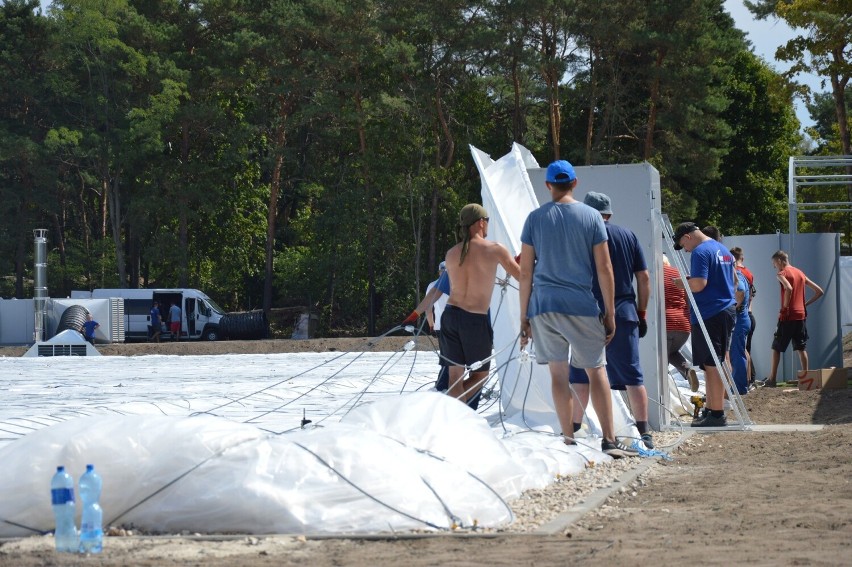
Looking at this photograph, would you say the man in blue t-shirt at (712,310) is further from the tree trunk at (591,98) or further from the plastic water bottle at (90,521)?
the tree trunk at (591,98)

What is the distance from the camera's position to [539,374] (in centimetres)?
827

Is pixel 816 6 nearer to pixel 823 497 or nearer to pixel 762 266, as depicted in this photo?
pixel 762 266

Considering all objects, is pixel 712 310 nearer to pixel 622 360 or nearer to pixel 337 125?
pixel 622 360

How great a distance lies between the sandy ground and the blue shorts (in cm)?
71

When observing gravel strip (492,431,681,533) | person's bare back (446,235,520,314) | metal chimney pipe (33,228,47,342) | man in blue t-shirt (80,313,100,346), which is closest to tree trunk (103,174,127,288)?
metal chimney pipe (33,228,47,342)

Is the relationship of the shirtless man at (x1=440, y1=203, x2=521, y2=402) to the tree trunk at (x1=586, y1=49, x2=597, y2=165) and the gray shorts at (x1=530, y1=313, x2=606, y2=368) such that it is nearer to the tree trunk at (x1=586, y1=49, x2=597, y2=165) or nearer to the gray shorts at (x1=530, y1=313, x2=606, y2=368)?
the gray shorts at (x1=530, y1=313, x2=606, y2=368)

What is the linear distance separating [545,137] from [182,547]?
35.9 meters

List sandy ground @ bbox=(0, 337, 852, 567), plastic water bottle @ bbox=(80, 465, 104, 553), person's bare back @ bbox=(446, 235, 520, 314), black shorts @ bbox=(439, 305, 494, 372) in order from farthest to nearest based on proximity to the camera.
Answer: black shorts @ bbox=(439, 305, 494, 372) → person's bare back @ bbox=(446, 235, 520, 314) → plastic water bottle @ bbox=(80, 465, 104, 553) → sandy ground @ bbox=(0, 337, 852, 567)

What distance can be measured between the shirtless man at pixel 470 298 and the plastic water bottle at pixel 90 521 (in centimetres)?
345

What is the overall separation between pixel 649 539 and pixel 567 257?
2.39m

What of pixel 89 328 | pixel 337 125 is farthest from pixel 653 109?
pixel 89 328

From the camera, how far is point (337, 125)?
132 ft

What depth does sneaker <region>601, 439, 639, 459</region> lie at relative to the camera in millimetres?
6853

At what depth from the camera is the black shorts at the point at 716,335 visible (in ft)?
28.6
